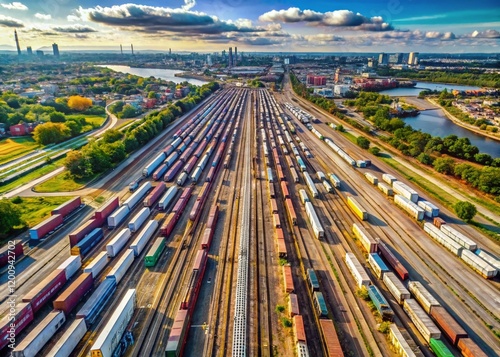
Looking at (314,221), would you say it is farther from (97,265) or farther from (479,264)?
(97,265)

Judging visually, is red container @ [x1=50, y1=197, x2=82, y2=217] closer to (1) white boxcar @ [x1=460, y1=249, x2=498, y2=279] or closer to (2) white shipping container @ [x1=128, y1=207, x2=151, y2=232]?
(2) white shipping container @ [x1=128, y1=207, x2=151, y2=232]

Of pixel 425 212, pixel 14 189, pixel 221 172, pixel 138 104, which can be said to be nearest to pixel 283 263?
pixel 425 212

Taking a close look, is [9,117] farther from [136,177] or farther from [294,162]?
[294,162]

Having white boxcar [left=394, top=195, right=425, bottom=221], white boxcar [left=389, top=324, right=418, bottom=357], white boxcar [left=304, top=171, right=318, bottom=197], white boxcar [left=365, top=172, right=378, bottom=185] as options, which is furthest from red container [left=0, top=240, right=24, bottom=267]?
white boxcar [left=365, top=172, right=378, bottom=185]

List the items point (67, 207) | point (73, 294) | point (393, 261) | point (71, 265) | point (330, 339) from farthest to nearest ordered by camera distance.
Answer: point (67, 207) < point (393, 261) < point (71, 265) < point (73, 294) < point (330, 339)

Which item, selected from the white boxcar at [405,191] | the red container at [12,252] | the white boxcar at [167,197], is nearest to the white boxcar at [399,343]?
the white boxcar at [405,191]

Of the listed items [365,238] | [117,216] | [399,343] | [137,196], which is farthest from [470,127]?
[117,216]
